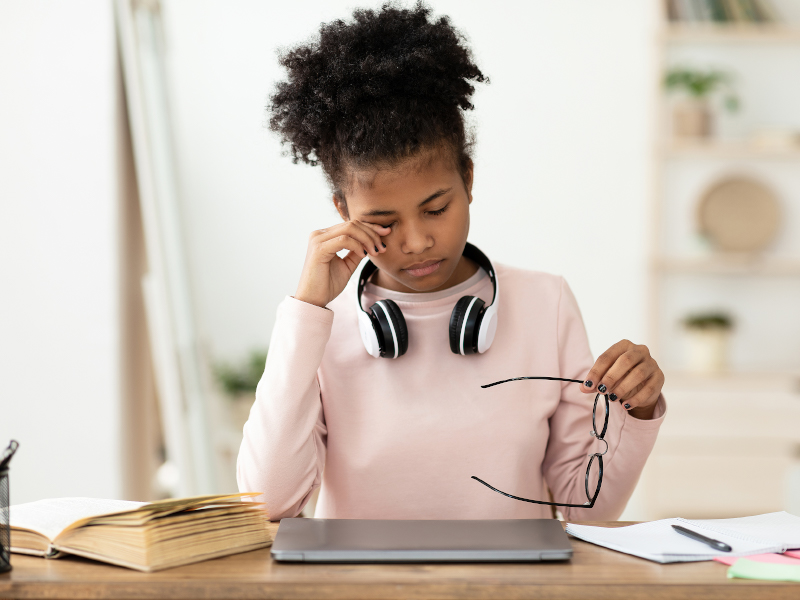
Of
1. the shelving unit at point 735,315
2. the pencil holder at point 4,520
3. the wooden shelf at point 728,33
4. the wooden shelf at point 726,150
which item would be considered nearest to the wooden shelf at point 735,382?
the shelving unit at point 735,315

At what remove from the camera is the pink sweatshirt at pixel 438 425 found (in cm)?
112

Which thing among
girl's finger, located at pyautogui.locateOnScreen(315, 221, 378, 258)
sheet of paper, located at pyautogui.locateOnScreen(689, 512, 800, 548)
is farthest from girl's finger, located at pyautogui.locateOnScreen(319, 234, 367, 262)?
sheet of paper, located at pyautogui.locateOnScreen(689, 512, 800, 548)

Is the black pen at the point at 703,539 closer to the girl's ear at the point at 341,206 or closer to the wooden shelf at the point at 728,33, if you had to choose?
the girl's ear at the point at 341,206

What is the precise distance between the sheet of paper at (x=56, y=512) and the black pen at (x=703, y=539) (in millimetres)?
621

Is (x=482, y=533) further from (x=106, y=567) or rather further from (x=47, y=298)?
(x=47, y=298)

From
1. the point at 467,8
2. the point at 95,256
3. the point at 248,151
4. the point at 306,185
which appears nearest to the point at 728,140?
the point at 467,8

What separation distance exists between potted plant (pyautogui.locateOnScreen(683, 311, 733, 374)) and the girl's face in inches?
105

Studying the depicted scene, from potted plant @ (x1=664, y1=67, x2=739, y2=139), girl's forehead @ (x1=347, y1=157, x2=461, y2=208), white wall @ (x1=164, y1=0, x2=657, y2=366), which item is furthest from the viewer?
white wall @ (x1=164, y1=0, x2=657, y2=366)

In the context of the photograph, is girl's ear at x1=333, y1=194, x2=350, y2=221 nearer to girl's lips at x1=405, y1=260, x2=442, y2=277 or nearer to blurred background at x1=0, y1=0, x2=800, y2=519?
girl's lips at x1=405, y1=260, x2=442, y2=277

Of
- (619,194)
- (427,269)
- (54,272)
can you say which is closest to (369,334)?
(427,269)

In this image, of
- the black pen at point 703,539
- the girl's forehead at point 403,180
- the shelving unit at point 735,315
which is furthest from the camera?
the shelving unit at point 735,315

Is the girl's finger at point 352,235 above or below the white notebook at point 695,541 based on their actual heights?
above

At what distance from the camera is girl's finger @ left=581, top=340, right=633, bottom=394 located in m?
0.99

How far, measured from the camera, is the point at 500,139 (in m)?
3.65
